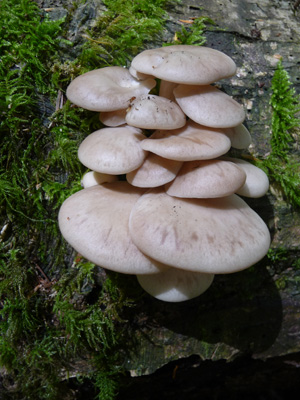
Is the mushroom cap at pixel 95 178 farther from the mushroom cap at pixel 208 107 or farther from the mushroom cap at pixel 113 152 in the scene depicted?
the mushroom cap at pixel 208 107

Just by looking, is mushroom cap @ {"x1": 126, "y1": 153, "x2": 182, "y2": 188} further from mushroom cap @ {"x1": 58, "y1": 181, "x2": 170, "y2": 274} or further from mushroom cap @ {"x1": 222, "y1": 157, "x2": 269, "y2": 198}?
mushroom cap @ {"x1": 222, "y1": 157, "x2": 269, "y2": 198}

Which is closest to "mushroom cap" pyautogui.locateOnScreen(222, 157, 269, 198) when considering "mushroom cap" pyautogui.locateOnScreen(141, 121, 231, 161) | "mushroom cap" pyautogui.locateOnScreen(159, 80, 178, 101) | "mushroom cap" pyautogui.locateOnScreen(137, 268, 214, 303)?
"mushroom cap" pyautogui.locateOnScreen(141, 121, 231, 161)

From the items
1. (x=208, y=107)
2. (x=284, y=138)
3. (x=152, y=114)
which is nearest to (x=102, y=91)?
(x=152, y=114)

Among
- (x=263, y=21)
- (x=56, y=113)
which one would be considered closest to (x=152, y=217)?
(x=56, y=113)

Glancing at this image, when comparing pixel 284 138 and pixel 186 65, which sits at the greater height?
pixel 186 65

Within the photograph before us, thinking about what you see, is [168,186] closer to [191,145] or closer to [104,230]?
[191,145]

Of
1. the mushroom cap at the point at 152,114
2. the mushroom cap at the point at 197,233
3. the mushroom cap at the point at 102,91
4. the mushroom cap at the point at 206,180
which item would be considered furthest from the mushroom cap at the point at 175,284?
the mushroom cap at the point at 102,91

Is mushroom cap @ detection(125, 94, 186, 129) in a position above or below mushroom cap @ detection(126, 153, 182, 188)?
above
